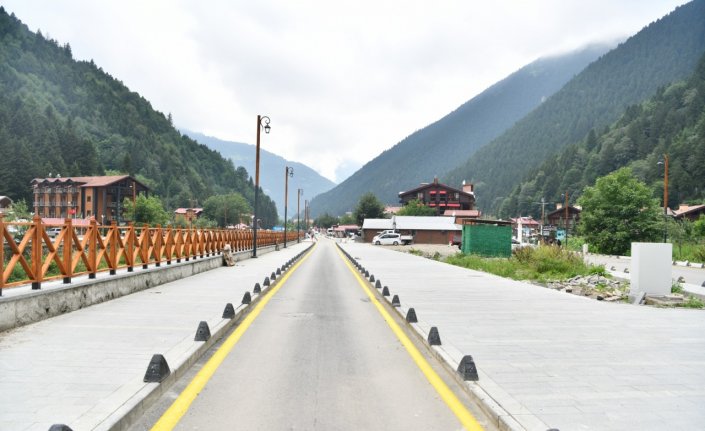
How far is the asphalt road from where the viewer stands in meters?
4.31

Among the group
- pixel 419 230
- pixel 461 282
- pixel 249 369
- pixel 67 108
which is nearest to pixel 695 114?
pixel 419 230

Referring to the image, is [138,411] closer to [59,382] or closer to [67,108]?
[59,382]

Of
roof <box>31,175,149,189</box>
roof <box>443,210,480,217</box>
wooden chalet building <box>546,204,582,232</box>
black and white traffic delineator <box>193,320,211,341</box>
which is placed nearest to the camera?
black and white traffic delineator <box>193,320,211,341</box>

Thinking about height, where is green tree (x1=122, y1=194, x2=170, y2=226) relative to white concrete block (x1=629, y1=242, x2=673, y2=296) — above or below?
above

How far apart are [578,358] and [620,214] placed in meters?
43.0

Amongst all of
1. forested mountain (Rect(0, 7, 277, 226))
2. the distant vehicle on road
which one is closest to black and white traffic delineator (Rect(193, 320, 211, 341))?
the distant vehicle on road

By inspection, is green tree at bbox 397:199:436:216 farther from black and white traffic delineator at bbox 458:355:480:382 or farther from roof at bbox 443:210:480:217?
black and white traffic delineator at bbox 458:355:480:382

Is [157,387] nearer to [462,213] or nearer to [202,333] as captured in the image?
[202,333]

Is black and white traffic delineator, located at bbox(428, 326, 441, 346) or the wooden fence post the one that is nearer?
black and white traffic delineator, located at bbox(428, 326, 441, 346)

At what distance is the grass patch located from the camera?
18.7 meters

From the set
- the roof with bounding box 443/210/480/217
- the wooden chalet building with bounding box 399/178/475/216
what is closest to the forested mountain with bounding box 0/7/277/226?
the wooden chalet building with bounding box 399/178/475/216

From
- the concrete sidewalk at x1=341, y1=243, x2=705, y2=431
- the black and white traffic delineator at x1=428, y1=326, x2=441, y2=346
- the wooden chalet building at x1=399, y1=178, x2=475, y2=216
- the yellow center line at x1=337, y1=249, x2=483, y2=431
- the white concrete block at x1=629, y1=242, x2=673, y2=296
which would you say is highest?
the wooden chalet building at x1=399, y1=178, x2=475, y2=216

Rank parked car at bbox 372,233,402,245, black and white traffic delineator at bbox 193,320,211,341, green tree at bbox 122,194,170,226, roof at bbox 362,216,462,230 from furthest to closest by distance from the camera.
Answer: green tree at bbox 122,194,170,226
roof at bbox 362,216,462,230
parked car at bbox 372,233,402,245
black and white traffic delineator at bbox 193,320,211,341

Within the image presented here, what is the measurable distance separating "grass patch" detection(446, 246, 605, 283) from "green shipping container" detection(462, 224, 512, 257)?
11095mm
